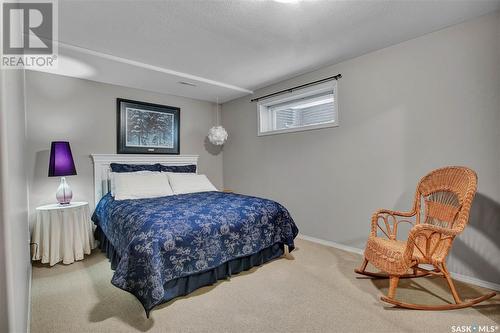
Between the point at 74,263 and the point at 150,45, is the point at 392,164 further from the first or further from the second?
the point at 74,263

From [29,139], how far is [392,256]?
410cm

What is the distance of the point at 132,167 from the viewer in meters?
3.64

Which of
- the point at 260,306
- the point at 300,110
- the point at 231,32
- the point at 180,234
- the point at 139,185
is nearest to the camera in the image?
the point at 260,306

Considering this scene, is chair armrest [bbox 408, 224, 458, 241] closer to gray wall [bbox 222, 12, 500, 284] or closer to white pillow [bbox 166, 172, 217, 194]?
gray wall [bbox 222, 12, 500, 284]

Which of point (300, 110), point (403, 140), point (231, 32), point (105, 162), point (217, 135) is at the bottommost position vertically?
point (105, 162)

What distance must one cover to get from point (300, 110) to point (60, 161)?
3.29 meters

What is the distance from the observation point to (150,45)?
8.61ft

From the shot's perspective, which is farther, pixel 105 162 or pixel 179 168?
pixel 179 168

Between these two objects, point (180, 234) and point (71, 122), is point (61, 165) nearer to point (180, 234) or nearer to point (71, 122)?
point (71, 122)

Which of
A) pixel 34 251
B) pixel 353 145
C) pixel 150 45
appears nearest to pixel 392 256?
pixel 353 145

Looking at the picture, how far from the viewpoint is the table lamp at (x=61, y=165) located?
9.27 ft

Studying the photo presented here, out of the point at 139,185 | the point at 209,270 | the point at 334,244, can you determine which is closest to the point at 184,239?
the point at 209,270

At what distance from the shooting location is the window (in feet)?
11.0

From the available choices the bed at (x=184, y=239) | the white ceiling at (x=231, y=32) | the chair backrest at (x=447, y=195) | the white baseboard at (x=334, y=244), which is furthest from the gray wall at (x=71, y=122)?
the chair backrest at (x=447, y=195)
